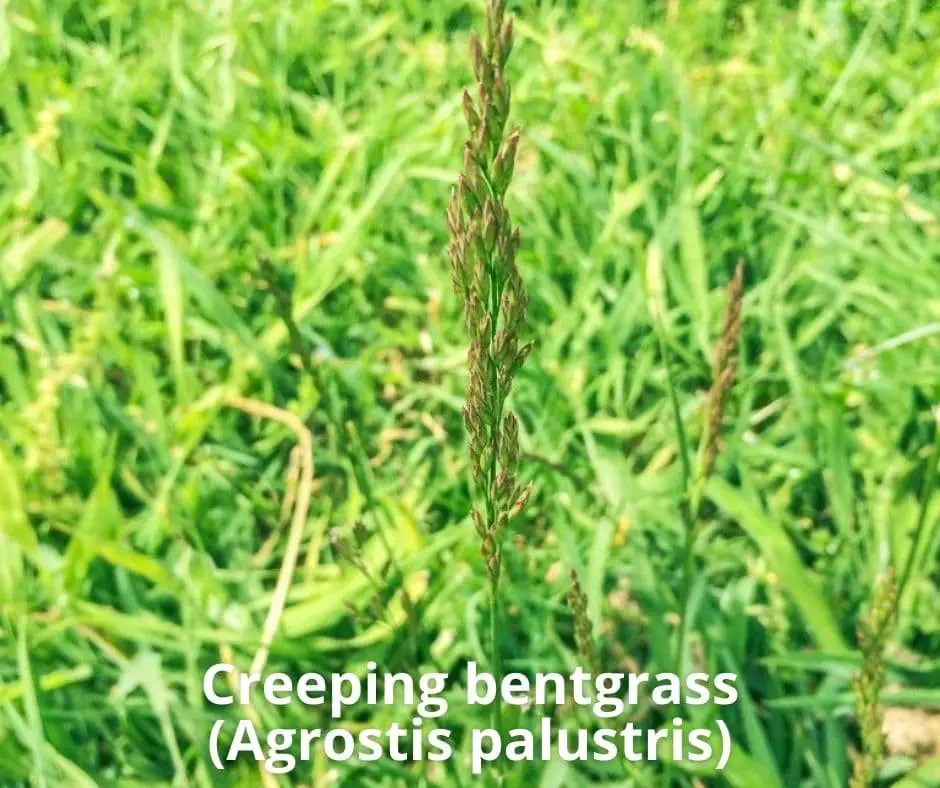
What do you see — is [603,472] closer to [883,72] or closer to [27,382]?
[27,382]

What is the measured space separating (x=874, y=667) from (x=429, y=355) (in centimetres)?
114

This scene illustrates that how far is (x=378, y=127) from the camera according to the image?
7.13 feet

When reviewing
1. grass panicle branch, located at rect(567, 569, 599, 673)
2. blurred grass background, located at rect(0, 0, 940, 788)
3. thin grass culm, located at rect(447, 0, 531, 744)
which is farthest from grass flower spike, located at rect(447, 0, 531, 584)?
blurred grass background, located at rect(0, 0, 940, 788)

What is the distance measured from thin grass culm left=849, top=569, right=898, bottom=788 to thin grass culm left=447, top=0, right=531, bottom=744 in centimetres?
34

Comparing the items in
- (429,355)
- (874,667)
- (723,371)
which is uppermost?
(429,355)

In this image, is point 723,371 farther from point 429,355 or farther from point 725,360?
point 429,355

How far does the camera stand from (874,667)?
0.88 meters

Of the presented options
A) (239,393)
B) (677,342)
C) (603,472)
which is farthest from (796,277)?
(239,393)

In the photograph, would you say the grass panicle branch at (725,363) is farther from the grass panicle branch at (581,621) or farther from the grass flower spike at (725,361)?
the grass panicle branch at (581,621)

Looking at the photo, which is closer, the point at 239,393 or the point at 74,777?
the point at 74,777

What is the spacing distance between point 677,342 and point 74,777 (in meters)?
1.20

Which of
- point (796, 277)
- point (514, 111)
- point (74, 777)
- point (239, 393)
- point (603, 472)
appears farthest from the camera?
point (514, 111)

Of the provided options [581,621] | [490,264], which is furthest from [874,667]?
[490,264]

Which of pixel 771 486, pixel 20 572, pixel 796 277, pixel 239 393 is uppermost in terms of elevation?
pixel 796 277
